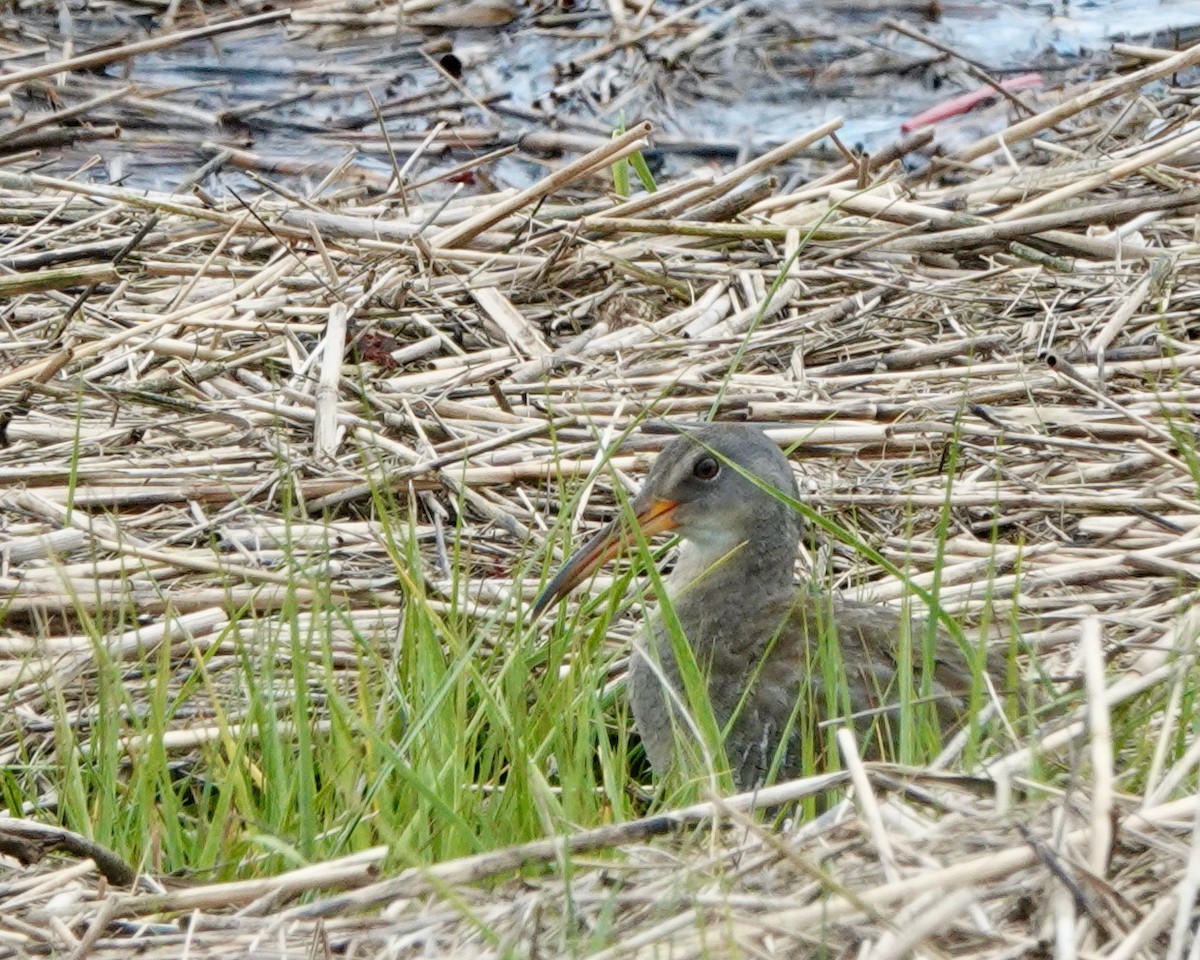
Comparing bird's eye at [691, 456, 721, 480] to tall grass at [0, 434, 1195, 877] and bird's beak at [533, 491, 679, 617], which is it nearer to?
bird's beak at [533, 491, 679, 617]

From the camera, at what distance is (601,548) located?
4.23 meters

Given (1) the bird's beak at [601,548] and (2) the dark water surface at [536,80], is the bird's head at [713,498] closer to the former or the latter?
(1) the bird's beak at [601,548]

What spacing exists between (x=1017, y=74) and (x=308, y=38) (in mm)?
3328

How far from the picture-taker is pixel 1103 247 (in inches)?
236

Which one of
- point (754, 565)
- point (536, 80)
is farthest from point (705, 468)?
point (536, 80)

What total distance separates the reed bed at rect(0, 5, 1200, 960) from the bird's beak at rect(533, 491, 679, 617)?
0.44 feet

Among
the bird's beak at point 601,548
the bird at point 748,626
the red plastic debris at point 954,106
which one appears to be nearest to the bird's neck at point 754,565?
the bird at point 748,626

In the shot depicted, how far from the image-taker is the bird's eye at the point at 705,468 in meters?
4.32

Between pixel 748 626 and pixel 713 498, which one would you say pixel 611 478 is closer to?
pixel 713 498

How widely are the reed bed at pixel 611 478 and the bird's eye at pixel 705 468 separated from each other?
182mm

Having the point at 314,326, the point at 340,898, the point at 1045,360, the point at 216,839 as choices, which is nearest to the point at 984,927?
the point at 340,898

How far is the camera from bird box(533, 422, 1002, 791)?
367 centimetres

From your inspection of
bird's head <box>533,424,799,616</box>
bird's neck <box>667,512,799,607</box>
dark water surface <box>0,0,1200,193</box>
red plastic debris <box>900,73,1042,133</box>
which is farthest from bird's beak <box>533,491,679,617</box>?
red plastic debris <box>900,73,1042,133</box>

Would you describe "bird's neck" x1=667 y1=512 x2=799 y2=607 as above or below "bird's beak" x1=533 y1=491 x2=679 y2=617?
below
